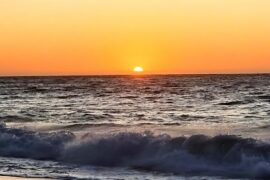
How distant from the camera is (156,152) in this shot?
15.8 metres

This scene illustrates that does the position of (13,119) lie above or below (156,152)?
below

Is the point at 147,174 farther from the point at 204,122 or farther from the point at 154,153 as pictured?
the point at 204,122

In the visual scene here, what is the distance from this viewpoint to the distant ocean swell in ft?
46.0

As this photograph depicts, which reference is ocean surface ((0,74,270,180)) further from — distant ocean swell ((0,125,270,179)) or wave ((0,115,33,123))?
wave ((0,115,33,123))

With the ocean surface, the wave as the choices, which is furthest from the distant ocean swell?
the wave

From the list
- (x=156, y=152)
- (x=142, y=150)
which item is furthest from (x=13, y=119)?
(x=156, y=152)

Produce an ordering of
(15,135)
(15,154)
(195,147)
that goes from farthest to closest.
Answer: (15,135), (15,154), (195,147)

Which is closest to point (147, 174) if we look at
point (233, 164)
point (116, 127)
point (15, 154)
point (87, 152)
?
point (233, 164)

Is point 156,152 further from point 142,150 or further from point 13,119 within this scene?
point 13,119

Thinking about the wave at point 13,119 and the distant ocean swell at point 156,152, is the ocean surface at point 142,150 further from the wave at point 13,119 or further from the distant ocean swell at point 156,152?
the wave at point 13,119

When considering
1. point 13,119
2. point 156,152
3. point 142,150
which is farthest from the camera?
point 13,119

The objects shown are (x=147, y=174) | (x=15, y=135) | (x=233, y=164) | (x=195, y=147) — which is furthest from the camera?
(x=15, y=135)

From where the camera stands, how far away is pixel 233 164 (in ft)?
46.8

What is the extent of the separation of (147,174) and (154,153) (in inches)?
101
